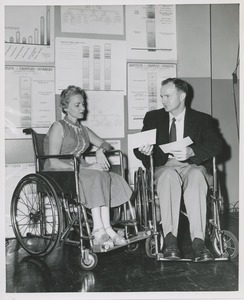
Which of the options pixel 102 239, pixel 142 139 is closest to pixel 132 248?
pixel 102 239

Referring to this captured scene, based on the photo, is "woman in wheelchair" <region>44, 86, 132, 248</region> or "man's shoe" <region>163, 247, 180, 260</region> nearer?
"man's shoe" <region>163, 247, 180, 260</region>

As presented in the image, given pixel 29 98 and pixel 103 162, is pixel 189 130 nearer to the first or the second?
pixel 103 162

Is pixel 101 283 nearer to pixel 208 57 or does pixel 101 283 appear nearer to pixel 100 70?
pixel 100 70

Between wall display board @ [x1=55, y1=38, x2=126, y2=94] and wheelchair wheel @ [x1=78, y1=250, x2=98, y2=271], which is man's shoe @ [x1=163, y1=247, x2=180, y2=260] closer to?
wheelchair wheel @ [x1=78, y1=250, x2=98, y2=271]

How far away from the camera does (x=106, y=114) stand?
3.51 meters

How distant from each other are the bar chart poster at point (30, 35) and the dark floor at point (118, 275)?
64.4 inches

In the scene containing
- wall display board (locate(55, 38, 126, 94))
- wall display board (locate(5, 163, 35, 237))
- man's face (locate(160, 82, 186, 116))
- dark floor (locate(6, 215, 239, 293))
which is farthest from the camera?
wall display board (locate(55, 38, 126, 94))

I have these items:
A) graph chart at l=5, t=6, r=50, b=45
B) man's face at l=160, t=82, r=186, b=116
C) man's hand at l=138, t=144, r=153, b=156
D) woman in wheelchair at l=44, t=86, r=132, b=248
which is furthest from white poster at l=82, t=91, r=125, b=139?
man's hand at l=138, t=144, r=153, b=156

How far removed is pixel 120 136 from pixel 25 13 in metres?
1.33

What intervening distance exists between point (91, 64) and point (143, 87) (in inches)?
20.8

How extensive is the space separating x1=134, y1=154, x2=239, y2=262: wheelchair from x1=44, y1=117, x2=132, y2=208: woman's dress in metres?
0.13

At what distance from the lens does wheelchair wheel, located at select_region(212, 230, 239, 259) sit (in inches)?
95.0

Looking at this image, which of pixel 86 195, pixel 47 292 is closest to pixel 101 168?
pixel 86 195

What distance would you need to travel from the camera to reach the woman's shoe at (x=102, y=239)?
233 centimetres
